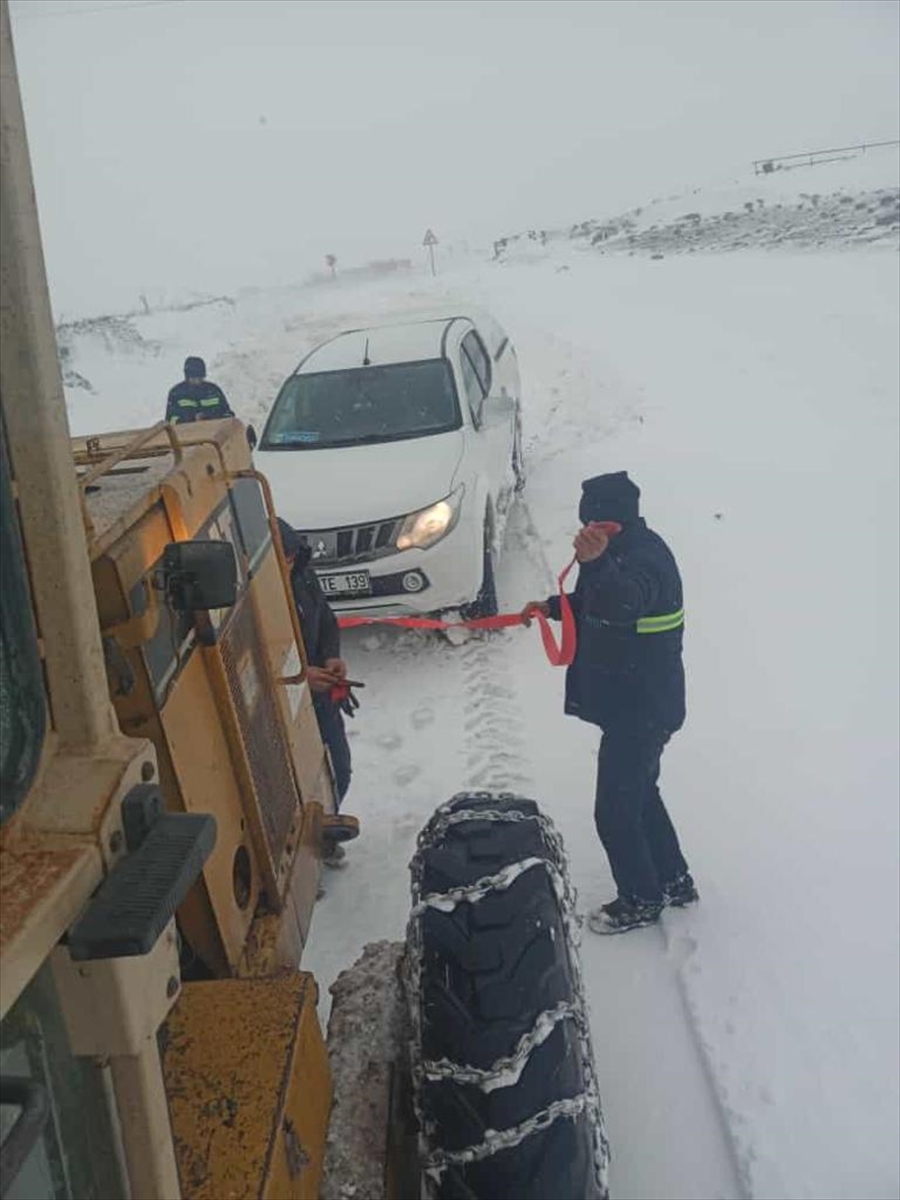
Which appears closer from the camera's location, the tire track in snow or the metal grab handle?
the metal grab handle

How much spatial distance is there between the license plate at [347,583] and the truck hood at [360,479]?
0.29 metres

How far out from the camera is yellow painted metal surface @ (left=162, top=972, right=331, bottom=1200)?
72.2 inches

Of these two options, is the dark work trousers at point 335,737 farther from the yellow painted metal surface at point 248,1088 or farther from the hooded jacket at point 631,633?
the yellow painted metal surface at point 248,1088

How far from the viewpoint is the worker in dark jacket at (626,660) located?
12.2 feet

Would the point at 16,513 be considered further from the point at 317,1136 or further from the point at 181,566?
the point at 317,1136

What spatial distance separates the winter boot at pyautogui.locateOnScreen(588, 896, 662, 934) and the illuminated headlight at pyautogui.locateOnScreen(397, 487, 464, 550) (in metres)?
2.83

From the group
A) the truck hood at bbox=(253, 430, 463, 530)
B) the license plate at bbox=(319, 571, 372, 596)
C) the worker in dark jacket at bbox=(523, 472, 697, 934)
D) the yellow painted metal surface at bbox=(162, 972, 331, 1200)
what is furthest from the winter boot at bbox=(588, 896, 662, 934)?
the truck hood at bbox=(253, 430, 463, 530)

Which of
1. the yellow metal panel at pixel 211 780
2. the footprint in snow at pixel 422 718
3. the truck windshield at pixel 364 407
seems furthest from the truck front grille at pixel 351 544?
the yellow metal panel at pixel 211 780

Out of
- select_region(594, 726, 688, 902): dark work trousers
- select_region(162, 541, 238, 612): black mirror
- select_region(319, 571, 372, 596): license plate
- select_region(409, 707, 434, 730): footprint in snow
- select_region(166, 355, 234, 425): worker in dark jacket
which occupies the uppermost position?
select_region(162, 541, 238, 612): black mirror

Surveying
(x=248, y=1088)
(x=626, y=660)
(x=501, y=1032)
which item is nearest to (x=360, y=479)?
(x=626, y=660)

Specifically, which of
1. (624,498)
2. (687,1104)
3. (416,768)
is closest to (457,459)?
(416,768)

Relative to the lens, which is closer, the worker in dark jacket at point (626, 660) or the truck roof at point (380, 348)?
the worker in dark jacket at point (626, 660)

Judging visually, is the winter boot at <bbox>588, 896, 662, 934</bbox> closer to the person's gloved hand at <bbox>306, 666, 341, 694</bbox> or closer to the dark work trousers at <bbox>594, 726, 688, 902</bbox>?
the dark work trousers at <bbox>594, 726, 688, 902</bbox>

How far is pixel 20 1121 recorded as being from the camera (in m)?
1.16
